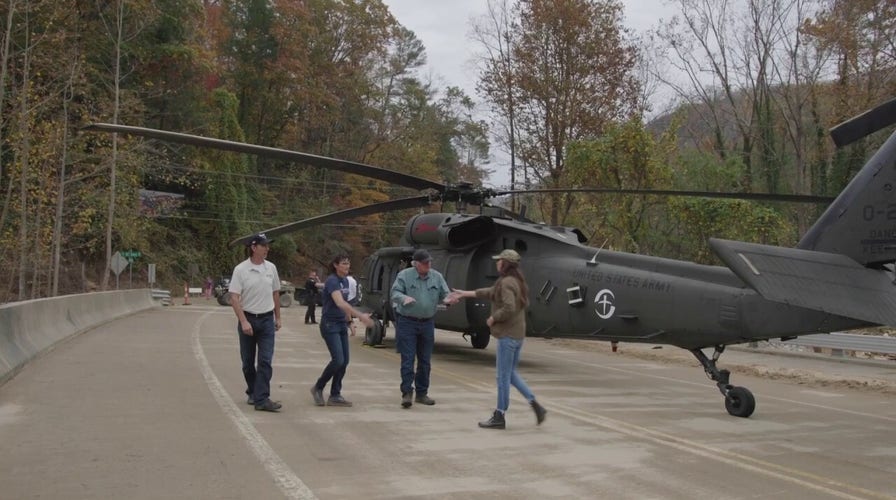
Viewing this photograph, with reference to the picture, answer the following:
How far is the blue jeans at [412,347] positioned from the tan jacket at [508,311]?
48.9 inches

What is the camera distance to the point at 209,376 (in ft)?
35.2

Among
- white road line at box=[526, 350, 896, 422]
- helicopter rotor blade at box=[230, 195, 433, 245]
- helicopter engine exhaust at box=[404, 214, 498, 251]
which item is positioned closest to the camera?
white road line at box=[526, 350, 896, 422]

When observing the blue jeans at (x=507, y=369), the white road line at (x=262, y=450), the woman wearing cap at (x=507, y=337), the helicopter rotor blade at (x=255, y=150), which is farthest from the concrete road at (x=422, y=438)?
the helicopter rotor blade at (x=255, y=150)

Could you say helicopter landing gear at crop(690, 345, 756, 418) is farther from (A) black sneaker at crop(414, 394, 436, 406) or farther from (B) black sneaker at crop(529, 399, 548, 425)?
(A) black sneaker at crop(414, 394, 436, 406)

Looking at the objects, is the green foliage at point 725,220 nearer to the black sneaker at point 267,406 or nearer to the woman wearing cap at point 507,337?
the woman wearing cap at point 507,337

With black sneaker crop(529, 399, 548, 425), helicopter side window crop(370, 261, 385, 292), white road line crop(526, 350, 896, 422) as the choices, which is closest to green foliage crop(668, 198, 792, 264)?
white road line crop(526, 350, 896, 422)

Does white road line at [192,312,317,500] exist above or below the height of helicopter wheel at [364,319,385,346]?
below

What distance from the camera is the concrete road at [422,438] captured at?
214 inches

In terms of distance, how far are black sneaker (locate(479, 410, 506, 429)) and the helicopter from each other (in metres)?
2.73

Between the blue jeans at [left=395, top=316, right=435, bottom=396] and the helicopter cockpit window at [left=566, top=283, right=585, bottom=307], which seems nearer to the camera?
the blue jeans at [left=395, top=316, right=435, bottom=396]

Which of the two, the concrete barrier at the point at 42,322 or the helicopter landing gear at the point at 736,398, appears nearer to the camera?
the helicopter landing gear at the point at 736,398

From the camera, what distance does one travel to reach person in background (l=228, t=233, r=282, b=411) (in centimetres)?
814

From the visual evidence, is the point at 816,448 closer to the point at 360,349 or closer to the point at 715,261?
the point at 360,349

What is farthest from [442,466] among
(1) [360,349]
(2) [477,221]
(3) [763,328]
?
(1) [360,349]
